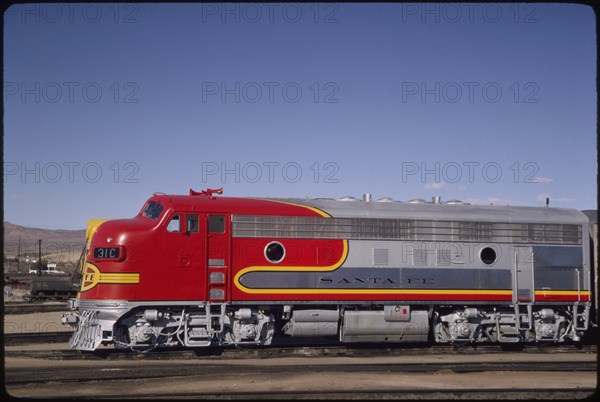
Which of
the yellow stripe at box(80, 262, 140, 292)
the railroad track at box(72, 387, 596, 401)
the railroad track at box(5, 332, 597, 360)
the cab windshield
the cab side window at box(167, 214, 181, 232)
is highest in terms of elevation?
the cab windshield

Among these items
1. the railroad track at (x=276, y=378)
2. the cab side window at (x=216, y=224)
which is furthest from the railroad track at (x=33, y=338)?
the cab side window at (x=216, y=224)

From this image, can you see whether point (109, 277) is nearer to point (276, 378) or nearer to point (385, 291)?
point (276, 378)

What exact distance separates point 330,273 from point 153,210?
18.1 feet

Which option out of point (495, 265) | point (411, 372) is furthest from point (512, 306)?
point (411, 372)

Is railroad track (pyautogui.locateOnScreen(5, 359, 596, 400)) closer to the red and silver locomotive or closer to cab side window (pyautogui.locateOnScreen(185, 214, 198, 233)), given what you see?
the red and silver locomotive

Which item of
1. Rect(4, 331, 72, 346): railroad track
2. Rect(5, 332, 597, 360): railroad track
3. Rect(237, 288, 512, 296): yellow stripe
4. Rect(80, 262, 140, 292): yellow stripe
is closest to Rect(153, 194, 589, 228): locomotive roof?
Rect(237, 288, 512, 296): yellow stripe

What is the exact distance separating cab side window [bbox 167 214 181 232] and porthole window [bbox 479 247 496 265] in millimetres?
9354

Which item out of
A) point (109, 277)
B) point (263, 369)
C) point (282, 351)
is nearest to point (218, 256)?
point (109, 277)

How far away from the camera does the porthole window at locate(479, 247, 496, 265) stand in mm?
18625

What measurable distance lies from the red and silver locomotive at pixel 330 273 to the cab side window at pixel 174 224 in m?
0.03

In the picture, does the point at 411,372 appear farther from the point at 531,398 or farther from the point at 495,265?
the point at 495,265

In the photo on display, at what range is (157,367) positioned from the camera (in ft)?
49.9

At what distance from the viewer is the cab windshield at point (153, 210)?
17125mm

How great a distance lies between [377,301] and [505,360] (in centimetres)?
402
